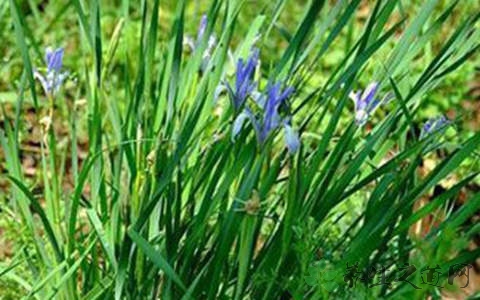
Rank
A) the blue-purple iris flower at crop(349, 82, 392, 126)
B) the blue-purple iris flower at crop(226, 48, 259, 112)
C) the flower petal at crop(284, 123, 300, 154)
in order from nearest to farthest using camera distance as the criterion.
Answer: the flower petal at crop(284, 123, 300, 154) < the blue-purple iris flower at crop(226, 48, 259, 112) < the blue-purple iris flower at crop(349, 82, 392, 126)

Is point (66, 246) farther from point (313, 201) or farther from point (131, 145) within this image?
point (313, 201)

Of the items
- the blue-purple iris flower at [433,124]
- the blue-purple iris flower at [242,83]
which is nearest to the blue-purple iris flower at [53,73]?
the blue-purple iris flower at [242,83]

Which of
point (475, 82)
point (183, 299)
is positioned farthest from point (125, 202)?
point (475, 82)

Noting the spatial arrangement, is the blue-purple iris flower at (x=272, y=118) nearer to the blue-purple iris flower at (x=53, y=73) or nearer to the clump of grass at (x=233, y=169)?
the clump of grass at (x=233, y=169)

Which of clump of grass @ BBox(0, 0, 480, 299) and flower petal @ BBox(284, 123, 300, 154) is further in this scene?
clump of grass @ BBox(0, 0, 480, 299)

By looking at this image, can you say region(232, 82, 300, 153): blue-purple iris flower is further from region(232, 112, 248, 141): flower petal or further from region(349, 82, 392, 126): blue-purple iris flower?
region(349, 82, 392, 126): blue-purple iris flower

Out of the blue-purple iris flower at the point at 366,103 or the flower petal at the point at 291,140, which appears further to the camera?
the blue-purple iris flower at the point at 366,103

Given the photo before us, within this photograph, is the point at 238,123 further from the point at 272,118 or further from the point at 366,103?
the point at 366,103

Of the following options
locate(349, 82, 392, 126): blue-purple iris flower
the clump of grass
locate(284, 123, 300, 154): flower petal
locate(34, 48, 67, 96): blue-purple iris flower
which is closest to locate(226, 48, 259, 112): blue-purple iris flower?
the clump of grass
